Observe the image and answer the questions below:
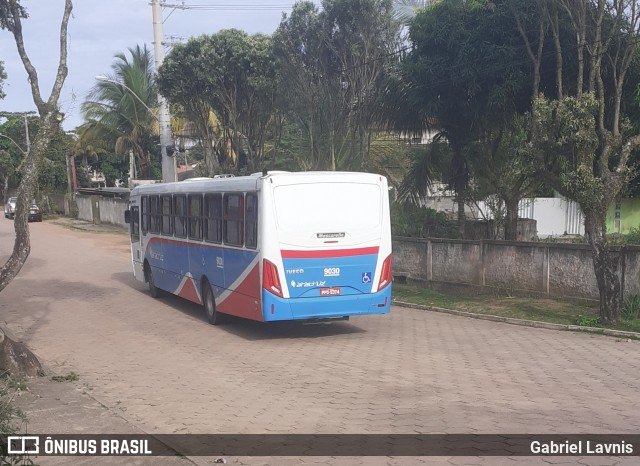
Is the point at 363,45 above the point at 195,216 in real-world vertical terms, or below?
above

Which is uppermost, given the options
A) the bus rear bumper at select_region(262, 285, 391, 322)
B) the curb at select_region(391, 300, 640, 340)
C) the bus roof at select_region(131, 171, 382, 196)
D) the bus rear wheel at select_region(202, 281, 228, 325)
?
the bus roof at select_region(131, 171, 382, 196)

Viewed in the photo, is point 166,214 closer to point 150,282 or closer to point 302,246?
point 150,282

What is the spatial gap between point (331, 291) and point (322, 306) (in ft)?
0.96

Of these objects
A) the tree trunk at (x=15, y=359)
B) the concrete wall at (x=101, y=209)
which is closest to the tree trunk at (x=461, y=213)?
the tree trunk at (x=15, y=359)

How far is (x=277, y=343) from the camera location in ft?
39.8

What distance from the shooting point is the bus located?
38.3 feet

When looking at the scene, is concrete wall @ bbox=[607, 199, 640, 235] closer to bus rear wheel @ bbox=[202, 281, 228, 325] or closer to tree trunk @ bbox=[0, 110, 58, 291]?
bus rear wheel @ bbox=[202, 281, 228, 325]

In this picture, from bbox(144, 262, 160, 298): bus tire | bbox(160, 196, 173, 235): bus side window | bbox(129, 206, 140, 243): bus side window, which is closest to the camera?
bbox(160, 196, 173, 235): bus side window

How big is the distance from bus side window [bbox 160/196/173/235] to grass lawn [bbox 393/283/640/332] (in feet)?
18.4

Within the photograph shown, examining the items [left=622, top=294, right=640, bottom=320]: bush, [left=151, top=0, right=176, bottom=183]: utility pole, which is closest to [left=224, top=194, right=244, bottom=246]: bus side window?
[left=622, top=294, right=640, bottom=320]: bush

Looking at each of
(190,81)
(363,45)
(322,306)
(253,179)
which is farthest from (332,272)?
(190,81)

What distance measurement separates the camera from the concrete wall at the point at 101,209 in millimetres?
44094

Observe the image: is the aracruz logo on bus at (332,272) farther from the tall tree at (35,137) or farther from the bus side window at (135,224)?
the bus side window at (135,224)

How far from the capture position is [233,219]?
12.9 metres
